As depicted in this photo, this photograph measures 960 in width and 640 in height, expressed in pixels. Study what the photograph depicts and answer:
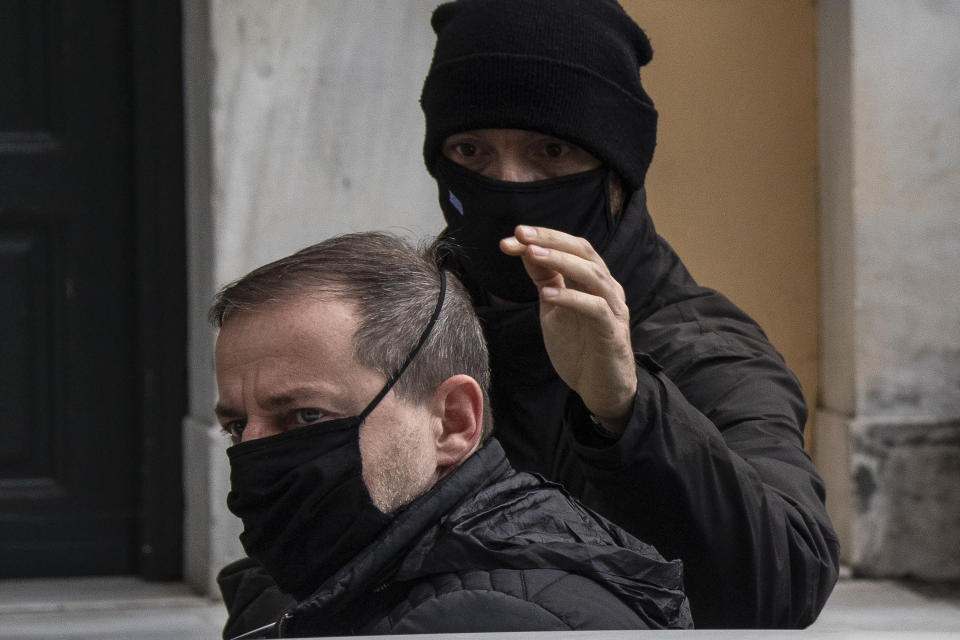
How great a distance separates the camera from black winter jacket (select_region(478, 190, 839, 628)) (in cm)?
191

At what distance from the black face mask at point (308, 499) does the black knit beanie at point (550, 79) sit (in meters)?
0.83

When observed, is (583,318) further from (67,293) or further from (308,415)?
(67,293)

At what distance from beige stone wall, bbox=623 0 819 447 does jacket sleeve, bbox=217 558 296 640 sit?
2.88 m

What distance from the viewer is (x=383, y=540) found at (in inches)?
63.3

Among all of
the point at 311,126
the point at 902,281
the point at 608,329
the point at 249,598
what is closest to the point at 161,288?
the point at 311,126

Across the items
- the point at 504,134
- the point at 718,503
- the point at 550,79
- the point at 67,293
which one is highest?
the point at 550,79

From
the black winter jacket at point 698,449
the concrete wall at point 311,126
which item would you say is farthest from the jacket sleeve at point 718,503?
the concrete wall at point 311,126

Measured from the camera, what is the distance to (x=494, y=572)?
1.50 metres

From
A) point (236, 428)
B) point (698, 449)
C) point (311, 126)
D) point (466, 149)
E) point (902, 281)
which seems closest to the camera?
point (236, 428)

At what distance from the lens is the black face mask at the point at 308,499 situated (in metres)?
1.68

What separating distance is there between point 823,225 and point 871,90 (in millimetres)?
506

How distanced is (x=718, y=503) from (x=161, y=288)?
9.57 feet

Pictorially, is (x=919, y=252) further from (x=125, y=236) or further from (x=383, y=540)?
(x=383, y=540)

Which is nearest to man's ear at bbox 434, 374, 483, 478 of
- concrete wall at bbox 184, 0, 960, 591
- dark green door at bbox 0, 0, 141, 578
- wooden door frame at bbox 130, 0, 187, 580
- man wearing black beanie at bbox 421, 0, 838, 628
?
man wearing black beanie at bbox 421, 0, 838, 628
